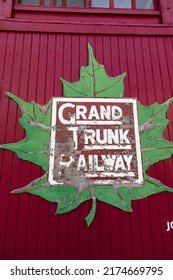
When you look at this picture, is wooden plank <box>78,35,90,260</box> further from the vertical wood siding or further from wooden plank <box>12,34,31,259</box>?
wooden plank <box>12,34,31,259</box>

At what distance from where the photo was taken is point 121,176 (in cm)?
450

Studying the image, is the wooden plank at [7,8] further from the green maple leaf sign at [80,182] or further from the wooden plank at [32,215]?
the green maple leaf sign at [80,182]

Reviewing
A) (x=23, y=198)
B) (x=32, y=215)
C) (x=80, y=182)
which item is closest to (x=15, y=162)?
(x=23, y=198)

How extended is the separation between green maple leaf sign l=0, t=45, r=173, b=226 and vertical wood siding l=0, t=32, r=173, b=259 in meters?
0.09

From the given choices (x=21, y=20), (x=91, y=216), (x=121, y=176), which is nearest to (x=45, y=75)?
(x=21, y=20)

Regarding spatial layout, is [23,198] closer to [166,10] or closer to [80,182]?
[80,182]

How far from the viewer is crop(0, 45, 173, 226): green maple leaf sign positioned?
4344mm

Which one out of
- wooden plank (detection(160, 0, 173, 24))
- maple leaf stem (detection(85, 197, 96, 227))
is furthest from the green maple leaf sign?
wooden plank (detection(160, 0, 173, 24))

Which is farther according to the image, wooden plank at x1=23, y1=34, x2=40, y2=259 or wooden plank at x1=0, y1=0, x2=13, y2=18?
wooden plank at x1=0, y1=0, x2=13, y2=18

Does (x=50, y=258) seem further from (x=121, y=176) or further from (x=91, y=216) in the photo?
(x=121, y=176)

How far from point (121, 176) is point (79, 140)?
871 mm

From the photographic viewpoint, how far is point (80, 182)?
175 inches

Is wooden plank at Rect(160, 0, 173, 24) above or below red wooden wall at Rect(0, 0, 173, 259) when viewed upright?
above

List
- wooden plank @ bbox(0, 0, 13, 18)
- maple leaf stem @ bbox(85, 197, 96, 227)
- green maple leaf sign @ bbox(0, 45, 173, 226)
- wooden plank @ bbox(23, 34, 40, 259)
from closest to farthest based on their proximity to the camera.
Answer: wooden plank @ bbox(23, 34, 40, 259)
maple leaf stem @ bbox(85, 197, 96, 227)
green maple leaf sign @ bbox(0, 45, 173, 226)
wooden plank @ bbox(0, 0, 13, 18)
